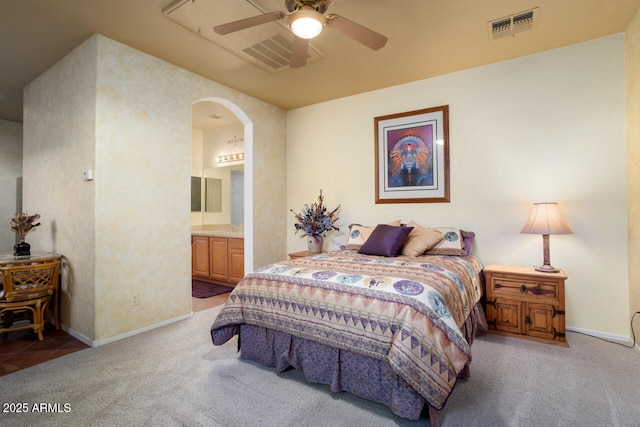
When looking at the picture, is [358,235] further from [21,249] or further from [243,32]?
[21,249]

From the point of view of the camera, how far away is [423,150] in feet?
12.3

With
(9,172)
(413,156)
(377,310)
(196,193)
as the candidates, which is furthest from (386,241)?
(9,172)

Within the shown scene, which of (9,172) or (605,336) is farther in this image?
(9,172)

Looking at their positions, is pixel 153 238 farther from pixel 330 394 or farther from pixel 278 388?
pixel 330 394

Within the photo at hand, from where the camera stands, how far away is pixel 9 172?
16.6 ft

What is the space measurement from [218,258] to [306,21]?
12.7ft

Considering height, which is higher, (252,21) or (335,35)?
(335,35)

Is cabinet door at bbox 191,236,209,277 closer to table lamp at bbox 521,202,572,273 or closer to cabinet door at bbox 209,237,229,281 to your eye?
A: cabinet door at bbox 209,237,229,281

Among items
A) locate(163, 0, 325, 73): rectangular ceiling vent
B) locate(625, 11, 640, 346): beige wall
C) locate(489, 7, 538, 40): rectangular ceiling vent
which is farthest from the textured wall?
locate(625, 11, 640, 346): beige wall

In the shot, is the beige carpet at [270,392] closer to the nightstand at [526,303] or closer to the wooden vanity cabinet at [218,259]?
the nightstand at [526,303]

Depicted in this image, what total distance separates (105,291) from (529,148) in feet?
14.1

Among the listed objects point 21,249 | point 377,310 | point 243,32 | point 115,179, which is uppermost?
point 243,32

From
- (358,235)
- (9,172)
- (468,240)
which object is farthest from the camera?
(9,172)

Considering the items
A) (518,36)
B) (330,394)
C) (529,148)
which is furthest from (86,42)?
(529,148)
